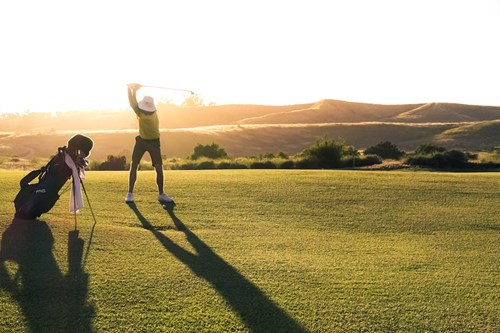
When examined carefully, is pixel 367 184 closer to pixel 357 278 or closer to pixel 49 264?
pixel 357 278

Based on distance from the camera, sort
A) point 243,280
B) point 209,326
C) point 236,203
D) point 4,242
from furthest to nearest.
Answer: point 236,203
point 4,242
point 243,280
point 209,326

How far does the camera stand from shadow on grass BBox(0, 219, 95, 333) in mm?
4678

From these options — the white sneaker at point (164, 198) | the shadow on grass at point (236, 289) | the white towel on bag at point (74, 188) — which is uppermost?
the white towel on bag at point (74, 188)

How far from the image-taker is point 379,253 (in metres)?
7.31

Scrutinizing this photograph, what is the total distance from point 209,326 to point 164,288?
2.99ft

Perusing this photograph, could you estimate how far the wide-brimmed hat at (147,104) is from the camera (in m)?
9.61

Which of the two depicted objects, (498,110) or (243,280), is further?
(498,110)

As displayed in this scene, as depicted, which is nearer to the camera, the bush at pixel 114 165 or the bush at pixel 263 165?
the bush at pixel 263 165

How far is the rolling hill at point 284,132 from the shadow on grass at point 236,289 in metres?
50.5

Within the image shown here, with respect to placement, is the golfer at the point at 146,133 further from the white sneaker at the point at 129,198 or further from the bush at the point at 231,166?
the bush at the point at 231,166

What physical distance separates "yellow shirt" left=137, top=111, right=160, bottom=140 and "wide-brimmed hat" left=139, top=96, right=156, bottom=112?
0.29ft

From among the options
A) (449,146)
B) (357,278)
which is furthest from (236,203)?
(449,146)

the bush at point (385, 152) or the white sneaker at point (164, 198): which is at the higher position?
the bush at point (385, 152)

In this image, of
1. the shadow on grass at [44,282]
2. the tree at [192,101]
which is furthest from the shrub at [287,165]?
the tree at [192,101]
